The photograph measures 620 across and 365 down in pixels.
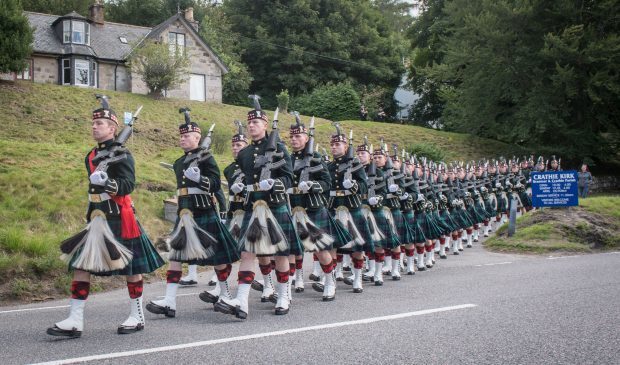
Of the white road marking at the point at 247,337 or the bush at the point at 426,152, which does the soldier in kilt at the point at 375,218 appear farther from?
the bush at the point at 426,152

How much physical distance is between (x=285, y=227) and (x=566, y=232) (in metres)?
10.8

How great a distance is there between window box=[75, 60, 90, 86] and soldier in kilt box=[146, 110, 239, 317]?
35771 mm

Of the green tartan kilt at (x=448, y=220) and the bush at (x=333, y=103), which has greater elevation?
the bush at (x=333, y=103)

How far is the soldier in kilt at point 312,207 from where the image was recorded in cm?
827

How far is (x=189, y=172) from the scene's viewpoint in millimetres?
7184

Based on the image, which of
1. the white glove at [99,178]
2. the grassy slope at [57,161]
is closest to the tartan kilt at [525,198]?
the grassy slope at [57,161]

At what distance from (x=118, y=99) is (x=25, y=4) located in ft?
75.3

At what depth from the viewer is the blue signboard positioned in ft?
55.3

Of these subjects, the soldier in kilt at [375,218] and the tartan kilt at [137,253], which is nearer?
the tartan kilt at [137,253]

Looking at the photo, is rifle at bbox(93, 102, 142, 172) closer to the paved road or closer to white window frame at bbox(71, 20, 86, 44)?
the paved road

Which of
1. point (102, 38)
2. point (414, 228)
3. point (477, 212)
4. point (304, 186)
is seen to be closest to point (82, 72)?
point (102, 38)

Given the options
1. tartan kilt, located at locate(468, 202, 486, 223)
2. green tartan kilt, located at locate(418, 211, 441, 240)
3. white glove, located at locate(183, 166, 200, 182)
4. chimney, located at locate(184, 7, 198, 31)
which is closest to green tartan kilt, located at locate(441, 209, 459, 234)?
green tartan kilt, located at locate(418, 211, 441, 240)

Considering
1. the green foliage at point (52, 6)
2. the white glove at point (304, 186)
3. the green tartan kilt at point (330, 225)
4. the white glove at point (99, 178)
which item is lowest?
the green tartan kilt at point (330, 225)

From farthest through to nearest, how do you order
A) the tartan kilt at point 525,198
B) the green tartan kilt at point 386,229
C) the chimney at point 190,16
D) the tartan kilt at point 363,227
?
1. the chimney at point 190,16
2. the tartan kilt at point 525,198
3. the green tartan kilt at point 386,229
4. the tartan kilt at point 363,227
